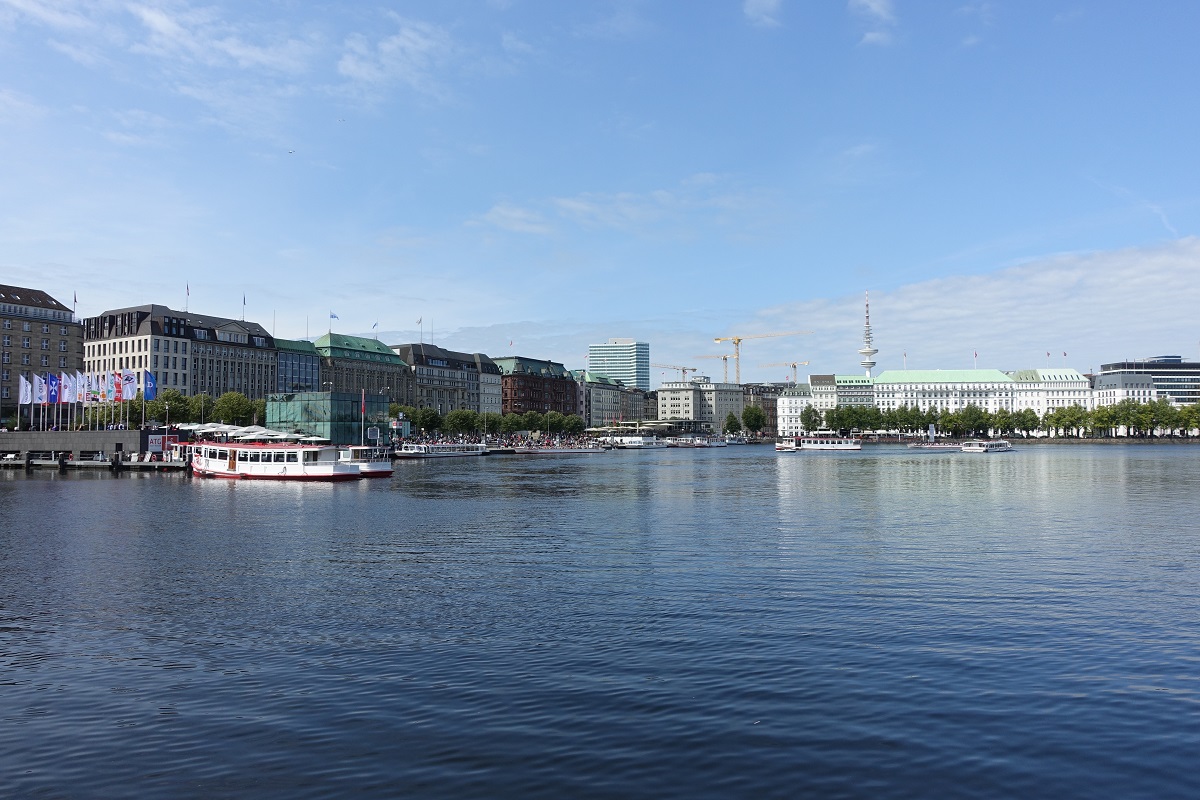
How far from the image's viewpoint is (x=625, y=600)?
29.3m

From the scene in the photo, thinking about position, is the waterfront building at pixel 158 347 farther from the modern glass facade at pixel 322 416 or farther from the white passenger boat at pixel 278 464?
the white passenger boat at pixel 278 464

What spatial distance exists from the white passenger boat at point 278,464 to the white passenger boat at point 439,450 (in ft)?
210

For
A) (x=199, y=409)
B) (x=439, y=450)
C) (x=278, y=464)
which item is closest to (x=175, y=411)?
(x=199, y=409)

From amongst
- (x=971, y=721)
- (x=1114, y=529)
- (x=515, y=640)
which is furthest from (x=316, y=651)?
(x=1114, y=529)

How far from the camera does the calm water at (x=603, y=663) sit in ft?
50.6

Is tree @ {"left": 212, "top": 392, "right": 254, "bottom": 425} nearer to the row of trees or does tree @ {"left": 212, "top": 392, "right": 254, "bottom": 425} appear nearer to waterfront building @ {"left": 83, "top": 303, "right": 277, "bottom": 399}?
the row of trees

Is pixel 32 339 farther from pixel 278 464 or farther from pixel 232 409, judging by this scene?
pixel 278 464

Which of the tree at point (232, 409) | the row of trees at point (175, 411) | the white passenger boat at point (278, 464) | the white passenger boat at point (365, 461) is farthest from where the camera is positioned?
the tree at point (232, 409)

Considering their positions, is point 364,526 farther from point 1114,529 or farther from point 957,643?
point 1114,529

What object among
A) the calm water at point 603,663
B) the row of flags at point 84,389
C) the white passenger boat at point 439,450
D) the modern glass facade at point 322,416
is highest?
the row of flags at point 84,389

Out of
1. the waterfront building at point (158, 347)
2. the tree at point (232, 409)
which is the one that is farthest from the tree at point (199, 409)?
the waterfront building at point (158, 347)

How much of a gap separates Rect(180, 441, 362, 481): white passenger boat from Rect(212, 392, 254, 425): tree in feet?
172

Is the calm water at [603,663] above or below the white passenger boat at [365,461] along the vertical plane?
below

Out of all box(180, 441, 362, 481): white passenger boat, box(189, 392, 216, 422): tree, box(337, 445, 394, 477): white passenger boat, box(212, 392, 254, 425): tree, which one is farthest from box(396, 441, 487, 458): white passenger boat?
box(180, 441, 362, 481): white passenger boat
